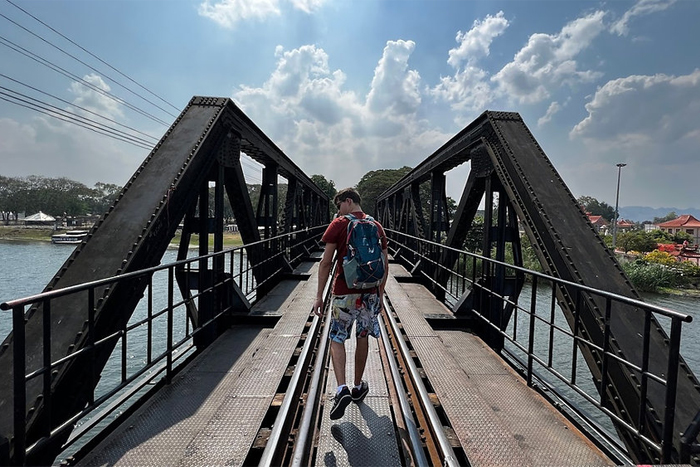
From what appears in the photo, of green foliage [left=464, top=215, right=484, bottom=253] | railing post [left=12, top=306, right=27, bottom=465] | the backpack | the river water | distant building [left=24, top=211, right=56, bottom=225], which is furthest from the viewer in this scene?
distant building [left=24, top=211, right=56, bottom=225]

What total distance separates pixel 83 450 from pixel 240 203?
5.17 metres

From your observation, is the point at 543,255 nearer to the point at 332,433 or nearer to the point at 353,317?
the point at 353,317

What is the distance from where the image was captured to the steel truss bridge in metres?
2.60

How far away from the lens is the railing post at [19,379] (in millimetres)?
2137

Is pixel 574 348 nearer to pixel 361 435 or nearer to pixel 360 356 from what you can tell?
pixel 360 356

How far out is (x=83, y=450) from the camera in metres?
2.62

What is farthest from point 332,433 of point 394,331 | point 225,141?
point 225,141

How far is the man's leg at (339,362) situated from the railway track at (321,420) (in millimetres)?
313

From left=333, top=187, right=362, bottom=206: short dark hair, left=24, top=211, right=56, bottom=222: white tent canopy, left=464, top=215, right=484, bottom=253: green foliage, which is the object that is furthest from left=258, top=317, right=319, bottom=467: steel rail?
left=24, top=211, right=56, bottom=222: white tent canopy

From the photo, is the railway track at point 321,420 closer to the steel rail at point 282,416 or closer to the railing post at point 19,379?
the steel rail at point 282,416

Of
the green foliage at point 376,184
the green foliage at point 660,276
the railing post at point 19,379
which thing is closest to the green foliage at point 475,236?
the green foliage at point 660,276

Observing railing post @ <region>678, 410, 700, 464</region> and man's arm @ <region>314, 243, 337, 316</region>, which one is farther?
man's arm @ <region>314, 243, 337, 316</region>

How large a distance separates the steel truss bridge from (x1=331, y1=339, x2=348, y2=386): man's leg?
71 cm

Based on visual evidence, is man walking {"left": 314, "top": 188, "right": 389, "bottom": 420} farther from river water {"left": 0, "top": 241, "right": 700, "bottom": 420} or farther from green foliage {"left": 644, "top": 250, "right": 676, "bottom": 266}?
green foliage {"left": 644, "top": 250, "right": 676, "bottom": 266}
